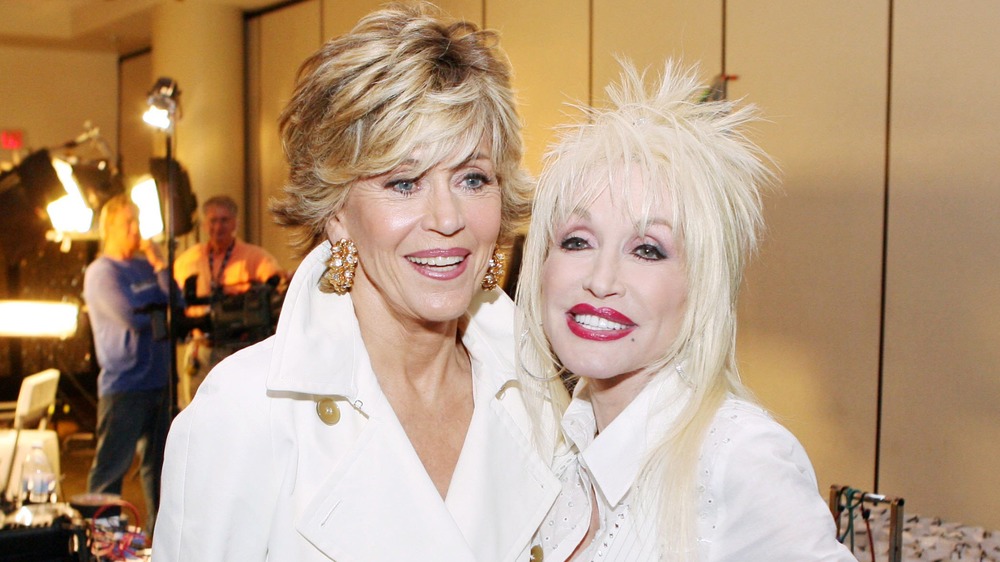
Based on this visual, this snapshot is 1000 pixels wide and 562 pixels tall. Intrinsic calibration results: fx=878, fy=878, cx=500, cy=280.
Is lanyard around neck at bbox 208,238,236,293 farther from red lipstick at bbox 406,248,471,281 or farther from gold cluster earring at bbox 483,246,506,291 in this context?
red lipstick at bbox 406,248,471,281

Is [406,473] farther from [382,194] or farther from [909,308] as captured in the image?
[909,308]

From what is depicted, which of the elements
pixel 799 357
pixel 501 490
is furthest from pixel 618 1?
pixel 501 490

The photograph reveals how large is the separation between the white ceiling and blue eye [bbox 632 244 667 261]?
7.02m

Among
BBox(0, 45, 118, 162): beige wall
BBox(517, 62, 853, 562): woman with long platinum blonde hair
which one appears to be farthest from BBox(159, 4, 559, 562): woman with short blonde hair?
BBox(0, 45, 118, 162): beige wall

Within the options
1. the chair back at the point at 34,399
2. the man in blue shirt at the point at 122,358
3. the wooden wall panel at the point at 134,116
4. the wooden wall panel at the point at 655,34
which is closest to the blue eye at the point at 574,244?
the wooden wall panel at the point at 655,34

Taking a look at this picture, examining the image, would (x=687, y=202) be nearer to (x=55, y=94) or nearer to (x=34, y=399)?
(x=34, y=399)

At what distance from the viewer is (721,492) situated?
3.37ft

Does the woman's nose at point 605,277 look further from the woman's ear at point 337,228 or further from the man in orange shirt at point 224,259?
the man in orange shirt at point 224,259

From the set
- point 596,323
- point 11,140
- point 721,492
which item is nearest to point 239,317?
point 596,323

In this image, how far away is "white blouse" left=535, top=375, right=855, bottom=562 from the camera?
0.96m

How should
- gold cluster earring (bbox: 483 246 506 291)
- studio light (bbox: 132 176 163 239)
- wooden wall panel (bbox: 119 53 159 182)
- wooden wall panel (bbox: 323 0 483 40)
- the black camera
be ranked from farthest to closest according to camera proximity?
wooden wall panel (bbox: 119 53 159 182), wooden wall panel (bbox: 323 0 483 40), studio light (bbox: 132 176 163 239), the black camera, gold cluster earring (bbox: 483 246 506 291)

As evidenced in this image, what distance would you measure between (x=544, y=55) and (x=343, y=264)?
404 cm

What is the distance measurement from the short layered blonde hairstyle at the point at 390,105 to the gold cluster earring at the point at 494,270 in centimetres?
18

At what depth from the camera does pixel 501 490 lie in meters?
1.43
